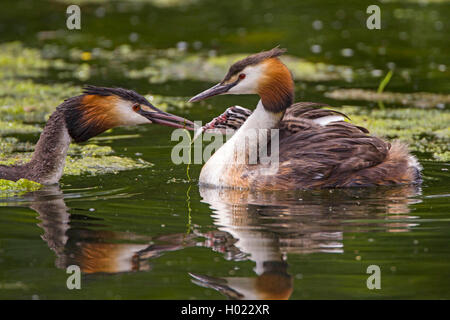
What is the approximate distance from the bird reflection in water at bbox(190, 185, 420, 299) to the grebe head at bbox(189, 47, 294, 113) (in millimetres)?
1052

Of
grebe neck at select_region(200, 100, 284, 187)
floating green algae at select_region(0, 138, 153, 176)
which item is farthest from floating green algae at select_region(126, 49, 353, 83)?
grebe neck at select_region(200, 100, 284, 187)

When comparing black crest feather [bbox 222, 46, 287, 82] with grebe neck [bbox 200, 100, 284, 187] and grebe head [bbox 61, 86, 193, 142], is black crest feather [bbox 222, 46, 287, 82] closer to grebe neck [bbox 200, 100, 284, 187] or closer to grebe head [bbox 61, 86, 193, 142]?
grebe neck [bbox 200, 100, 284, 187]

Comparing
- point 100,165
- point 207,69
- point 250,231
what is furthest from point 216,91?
point 207,69

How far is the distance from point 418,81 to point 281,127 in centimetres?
659

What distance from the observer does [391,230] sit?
26.2 feet

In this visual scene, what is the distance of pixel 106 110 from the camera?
30.9 ft

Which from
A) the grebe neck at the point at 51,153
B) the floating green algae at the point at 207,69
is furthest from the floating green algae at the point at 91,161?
the floating green algae at the point at 207,69

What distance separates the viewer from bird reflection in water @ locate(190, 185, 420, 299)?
668cm

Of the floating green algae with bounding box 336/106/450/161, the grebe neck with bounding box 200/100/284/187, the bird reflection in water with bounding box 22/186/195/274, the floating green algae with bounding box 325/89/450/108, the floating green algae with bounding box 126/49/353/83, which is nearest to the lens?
the bird reflection in water with bounding box 22/186/195/274

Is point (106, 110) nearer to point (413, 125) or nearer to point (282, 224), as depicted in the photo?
point (282, 224)

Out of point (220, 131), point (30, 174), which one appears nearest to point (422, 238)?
point (220, 131)

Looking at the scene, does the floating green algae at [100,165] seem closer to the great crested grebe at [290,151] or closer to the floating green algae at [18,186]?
the floating green algae at [18,186]

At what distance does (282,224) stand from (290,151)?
1792 mm

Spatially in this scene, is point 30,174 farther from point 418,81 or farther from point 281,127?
point 418,81
